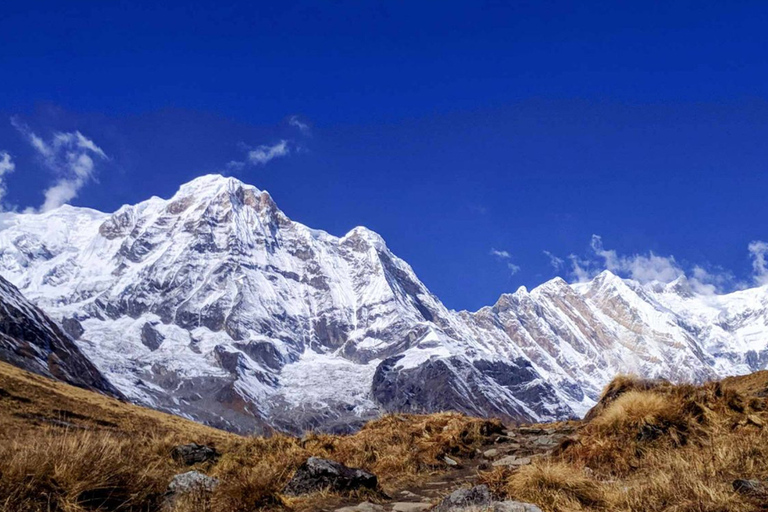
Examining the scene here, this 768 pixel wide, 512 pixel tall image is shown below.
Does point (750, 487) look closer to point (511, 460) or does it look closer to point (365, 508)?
point (365, 508)

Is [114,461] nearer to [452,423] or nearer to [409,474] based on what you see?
[409,474]

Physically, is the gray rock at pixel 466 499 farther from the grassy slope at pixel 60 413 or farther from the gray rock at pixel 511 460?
the grassy slope at pixel 60 413

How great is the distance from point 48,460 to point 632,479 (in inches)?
254

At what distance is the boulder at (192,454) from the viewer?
1021 centimetres

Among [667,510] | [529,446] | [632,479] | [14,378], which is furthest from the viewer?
[14,378]

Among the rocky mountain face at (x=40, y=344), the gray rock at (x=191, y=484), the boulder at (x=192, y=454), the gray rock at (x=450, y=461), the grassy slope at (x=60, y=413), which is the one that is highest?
the rocky mountain face at (x=40, y=344)

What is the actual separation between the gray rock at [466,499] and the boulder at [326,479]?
1.61 m

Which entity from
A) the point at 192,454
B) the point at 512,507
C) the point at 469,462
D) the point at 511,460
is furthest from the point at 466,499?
the point at 192,454

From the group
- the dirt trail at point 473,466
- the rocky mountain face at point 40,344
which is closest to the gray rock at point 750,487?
the dirt trail at point 473,466

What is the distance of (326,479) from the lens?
8.06 m

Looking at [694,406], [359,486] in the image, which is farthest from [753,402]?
[359,486]

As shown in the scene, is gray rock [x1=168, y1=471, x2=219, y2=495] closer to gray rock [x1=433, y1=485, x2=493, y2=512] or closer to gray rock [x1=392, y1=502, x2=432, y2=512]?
gray rock [x1=392, y1=502, x2=432, y2=512]

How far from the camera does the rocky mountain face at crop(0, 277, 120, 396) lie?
130m

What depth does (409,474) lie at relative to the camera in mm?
9789
